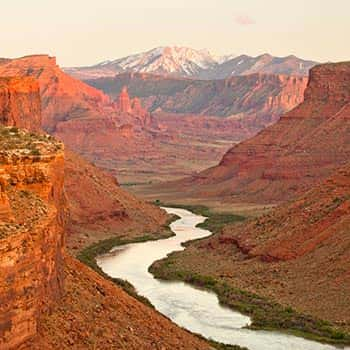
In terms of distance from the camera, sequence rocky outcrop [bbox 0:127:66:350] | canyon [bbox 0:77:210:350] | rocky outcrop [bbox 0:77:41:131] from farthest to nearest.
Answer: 1. rocky outcrop [bbox 0:77:41:131]
2. canyon [bbox 0:77:210:350]
3. rocky outcrop [bbox 0:127:66:350]

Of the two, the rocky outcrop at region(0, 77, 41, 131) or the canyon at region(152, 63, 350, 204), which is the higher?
the rocky outcrop at region(0, 77, 41, 131)

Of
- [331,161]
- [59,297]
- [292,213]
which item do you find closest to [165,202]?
[331,161]

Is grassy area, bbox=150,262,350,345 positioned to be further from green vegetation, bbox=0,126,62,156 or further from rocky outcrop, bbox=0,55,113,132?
rocky outcrop, bbox=0,55,113,132

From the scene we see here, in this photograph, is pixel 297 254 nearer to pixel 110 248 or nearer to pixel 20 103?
pixel 110 248

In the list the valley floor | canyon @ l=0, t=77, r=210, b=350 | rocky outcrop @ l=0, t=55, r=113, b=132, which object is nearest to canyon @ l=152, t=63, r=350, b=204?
rocky outcrop @ l=0, t=55, r=113, b=132

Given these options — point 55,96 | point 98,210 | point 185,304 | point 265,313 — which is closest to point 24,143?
point 265,313

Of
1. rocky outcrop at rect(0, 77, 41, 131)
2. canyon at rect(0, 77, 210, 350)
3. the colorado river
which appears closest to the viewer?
canyon at rect(0, 77, 210, 350)
